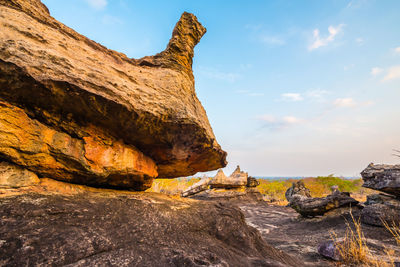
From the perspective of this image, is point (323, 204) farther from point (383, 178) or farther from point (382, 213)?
point (383, 178)

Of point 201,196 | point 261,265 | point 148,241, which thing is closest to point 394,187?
point 261,265

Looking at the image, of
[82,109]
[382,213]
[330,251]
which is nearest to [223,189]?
[382,213]

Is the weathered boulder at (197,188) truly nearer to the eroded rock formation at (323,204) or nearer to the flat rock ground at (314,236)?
the flat rock ground at (314,236)

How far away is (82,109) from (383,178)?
547 inches

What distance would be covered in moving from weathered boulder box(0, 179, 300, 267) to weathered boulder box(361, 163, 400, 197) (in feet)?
29.1

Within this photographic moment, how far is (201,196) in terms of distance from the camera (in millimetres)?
21281

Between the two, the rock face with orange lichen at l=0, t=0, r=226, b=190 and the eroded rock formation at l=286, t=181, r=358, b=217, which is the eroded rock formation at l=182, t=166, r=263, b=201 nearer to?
the eroded rock formation at l=286, t=181, r=358, b=217

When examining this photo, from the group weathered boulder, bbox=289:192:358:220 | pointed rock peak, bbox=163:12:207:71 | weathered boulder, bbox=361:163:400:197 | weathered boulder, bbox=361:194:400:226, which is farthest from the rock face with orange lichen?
weathered boulder, bbox=289:192:358:220

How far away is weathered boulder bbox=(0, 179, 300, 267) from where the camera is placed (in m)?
2.12

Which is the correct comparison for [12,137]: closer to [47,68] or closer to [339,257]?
[47,68]

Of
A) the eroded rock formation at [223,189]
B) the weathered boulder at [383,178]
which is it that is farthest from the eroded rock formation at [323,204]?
the eroded rock formation at [223,189]

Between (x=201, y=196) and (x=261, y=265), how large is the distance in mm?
18646

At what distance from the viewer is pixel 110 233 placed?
9.11ft

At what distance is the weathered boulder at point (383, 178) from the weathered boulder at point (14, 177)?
14.2 meters
